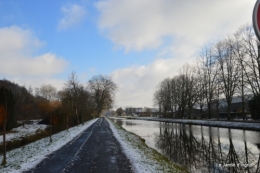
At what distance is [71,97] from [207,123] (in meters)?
29.6

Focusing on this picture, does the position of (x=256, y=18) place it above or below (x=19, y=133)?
above

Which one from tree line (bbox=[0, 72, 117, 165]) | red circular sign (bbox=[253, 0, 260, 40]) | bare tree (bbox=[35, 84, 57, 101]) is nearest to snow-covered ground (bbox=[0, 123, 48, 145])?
tree line (bbox=[0, 72, 117, 165])

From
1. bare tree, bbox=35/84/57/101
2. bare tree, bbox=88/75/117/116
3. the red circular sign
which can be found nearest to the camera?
the red circular sign

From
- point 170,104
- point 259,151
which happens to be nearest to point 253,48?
point 259,151

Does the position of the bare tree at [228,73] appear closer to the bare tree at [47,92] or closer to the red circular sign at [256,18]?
the red circular sign at [256,18]

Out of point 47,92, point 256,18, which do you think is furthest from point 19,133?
point 47,92

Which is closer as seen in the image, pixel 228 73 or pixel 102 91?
pixel 228 73

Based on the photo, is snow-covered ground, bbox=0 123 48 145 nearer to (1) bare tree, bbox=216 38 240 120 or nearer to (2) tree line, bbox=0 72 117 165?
(2) tree line, bbox=0 72 117 165

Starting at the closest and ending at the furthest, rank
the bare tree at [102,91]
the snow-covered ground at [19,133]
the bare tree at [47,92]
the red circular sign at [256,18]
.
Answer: the red circular sign at [256,18] → the snow-covered ground at [19,133] → the bare tree at [102,91] → the bare tree at [47,92]

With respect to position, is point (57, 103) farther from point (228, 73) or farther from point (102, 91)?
point (228, 73)

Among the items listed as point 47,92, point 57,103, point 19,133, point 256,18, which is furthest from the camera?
point 47,92

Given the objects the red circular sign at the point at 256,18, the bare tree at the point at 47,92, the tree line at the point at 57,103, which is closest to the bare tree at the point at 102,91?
the tree line at the point at 57,103

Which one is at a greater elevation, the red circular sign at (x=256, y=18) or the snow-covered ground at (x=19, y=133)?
the red circular sign at (x=256, y=18)

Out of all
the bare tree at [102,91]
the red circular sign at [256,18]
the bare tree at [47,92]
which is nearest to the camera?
the red circular sign at [256,18]
